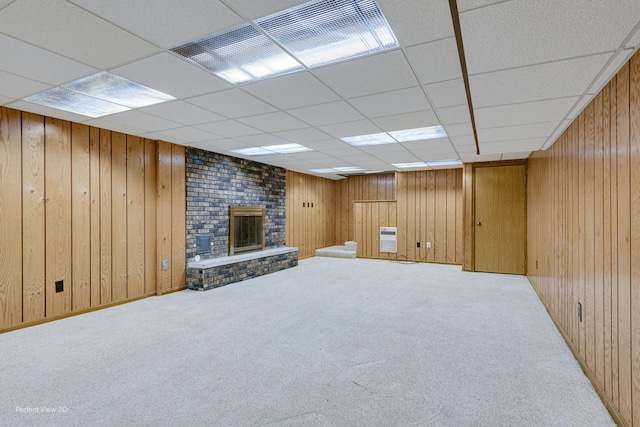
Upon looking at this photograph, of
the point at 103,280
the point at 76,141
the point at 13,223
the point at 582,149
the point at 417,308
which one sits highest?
the point at 76,141

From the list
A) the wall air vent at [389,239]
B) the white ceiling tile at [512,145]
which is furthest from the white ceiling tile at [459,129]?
the wall air vent at [389,239]

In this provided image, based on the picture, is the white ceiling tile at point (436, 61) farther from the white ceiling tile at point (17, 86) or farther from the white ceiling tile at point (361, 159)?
the white ceiling tile at point (361, 159)

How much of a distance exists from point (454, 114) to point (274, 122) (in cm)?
202

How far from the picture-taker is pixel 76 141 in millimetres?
3789

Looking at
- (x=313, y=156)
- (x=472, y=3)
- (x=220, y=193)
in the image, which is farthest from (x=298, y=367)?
(x=313, y=156)

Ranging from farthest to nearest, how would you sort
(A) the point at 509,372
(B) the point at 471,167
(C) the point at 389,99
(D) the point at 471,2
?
(B) the point at 471,167 < (C) the point at 389,99 < (A) the point at 509,372 < (D) the point at 471,2

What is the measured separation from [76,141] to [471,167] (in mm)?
6747

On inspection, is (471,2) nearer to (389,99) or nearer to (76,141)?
(389,99)

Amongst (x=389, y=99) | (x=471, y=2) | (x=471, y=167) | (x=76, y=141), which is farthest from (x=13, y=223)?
(x=471, y=167)

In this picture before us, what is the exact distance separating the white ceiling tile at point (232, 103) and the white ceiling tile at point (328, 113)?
34 cm

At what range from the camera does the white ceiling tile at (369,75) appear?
221cm

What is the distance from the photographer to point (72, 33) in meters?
1.90

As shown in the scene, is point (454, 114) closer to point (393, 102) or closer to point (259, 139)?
point (393, 102)

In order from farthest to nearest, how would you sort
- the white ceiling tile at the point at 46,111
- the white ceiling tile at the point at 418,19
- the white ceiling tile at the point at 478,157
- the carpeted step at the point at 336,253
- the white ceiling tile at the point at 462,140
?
the carpeted step at the point at 336,253, the white ceiling tile at the point at 478,157, the white ceiling tile at the point at 462,140, the white ceiling tile at the point at 46,111, the white ceiling tile at the point at 418,19
